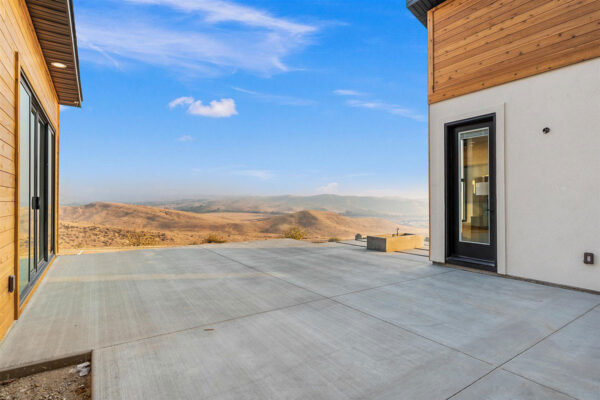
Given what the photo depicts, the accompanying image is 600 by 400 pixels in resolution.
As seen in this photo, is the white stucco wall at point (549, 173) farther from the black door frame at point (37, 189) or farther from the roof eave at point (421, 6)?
the black door frame at point (37, 189)

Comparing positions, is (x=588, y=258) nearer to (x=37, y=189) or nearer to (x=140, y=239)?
(x=37, y=189)

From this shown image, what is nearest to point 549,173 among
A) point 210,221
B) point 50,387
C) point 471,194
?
point 471,194

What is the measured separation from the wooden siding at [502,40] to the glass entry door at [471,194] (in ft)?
2.15

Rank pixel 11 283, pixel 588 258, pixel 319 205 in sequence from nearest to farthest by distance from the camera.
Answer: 1. pixel 11 283
2. pixel 588 258
3. pixel 319 205

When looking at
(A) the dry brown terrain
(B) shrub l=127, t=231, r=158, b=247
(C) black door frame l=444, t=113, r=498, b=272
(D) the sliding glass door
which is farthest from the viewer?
(A) the dry brown terrain

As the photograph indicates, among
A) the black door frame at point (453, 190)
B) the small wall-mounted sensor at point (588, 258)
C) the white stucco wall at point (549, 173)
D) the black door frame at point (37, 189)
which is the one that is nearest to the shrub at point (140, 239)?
the black door frame at point (37, 189)

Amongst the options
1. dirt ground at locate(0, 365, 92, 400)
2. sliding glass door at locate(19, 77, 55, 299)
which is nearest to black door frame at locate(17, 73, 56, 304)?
sliding glass door at locate(19, 77, 55, 299)

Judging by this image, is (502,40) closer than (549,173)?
No

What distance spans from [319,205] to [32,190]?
65.6 ft

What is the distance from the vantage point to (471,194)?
421cm

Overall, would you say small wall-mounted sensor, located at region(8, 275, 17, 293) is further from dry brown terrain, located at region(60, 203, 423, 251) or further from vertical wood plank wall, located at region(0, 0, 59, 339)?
dry brown terrain, located at region(60, 203, 423, 251)

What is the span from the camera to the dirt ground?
1.50m

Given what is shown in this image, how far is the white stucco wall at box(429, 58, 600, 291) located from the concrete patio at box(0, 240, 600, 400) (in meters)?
0.35

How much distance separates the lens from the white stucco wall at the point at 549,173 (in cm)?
310
